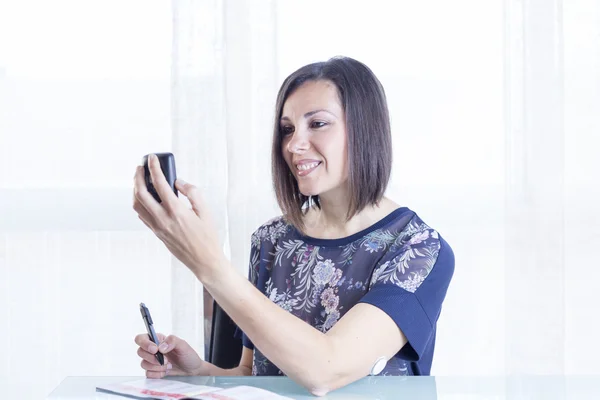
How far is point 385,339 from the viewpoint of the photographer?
1209 mm

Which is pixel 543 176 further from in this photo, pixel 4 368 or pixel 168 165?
pixel 4 368

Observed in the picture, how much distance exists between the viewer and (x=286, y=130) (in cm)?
154

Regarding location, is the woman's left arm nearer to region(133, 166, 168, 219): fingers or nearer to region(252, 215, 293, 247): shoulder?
region(133, 166, 168, 219): fingers

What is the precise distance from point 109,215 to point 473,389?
1581 mm

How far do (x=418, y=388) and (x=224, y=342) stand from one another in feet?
1.88

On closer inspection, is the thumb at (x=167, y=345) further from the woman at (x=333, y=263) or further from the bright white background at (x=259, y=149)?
the bright white background at (x=259, y=149)

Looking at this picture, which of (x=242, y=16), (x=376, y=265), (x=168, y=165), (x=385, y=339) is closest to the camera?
(x=168, y=165)

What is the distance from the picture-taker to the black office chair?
157cm

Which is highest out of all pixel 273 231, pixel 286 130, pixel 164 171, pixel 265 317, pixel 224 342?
pixel 286 130

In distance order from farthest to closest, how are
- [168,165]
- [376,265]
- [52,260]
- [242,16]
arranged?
[52,260] → [242,16] → [376,265] → [168,165]

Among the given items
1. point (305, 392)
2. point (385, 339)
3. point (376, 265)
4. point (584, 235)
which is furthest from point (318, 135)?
point (584, 235)

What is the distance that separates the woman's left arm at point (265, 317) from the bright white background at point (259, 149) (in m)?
1.16

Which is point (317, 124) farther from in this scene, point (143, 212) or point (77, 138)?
point (77, 138)

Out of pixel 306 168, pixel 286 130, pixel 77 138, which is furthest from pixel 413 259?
pixel 77 138
